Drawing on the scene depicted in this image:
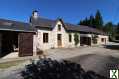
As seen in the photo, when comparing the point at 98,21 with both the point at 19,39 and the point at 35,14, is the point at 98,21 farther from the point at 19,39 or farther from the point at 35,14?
the point at 19,39

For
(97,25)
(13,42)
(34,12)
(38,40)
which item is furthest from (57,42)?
(97,25)

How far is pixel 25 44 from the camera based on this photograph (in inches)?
691

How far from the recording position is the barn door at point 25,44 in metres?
17.2

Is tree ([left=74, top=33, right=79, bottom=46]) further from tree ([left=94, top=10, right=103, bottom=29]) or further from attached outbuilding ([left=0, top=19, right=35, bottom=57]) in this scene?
tree ([left=94, top=10, right=103, bottom=29])

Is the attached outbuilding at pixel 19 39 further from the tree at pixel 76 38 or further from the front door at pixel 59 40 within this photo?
the tree at pixel 76 38

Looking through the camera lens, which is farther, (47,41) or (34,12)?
(34,12)

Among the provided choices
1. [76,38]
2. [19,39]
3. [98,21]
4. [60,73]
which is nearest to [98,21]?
[98,21]

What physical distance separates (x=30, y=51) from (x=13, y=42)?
401 centimetres

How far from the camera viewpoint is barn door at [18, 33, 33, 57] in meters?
17.2

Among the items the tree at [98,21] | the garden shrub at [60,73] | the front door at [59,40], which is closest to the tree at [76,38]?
the front door at [59,40]

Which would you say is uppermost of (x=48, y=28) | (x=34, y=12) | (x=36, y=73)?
(x=34, y=12)

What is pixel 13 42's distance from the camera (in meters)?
20.6

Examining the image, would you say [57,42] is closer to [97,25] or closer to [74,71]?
[74,71]

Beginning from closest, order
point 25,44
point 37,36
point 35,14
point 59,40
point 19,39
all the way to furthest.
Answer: point 19,39 → point 25,44 → point 37,36 → point 59,40 → point 35,14
